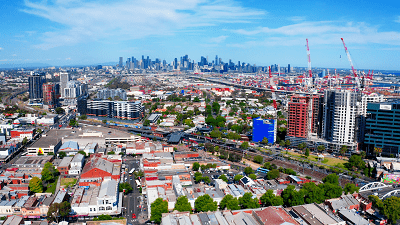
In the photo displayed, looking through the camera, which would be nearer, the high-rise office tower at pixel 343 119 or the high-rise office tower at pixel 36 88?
the high-rise office tower at pixel 343 119

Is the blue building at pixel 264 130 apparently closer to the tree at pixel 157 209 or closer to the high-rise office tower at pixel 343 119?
the high-rise office tower at pixel 343 119

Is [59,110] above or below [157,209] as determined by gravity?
above

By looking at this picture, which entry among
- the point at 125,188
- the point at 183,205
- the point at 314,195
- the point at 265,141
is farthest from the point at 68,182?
the point at 265,141

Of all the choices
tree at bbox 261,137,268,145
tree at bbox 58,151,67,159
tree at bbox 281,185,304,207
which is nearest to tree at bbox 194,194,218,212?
tree at bbox 281,185,304,207

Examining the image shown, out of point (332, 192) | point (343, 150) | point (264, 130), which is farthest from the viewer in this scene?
point (264, 130)

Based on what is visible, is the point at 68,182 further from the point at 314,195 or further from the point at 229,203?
the point at 314,195

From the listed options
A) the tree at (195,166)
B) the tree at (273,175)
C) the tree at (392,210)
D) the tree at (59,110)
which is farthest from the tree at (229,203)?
the tree at (59,110)
